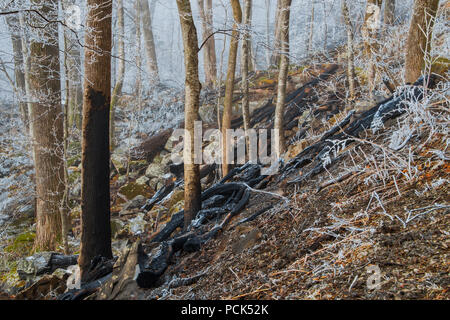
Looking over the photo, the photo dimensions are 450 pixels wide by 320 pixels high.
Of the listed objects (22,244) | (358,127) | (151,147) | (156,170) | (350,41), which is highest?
(350,41)

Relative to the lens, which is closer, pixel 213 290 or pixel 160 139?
pixel 213 290

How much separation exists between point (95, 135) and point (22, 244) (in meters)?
5.13

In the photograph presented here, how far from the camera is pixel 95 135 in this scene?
4516mm

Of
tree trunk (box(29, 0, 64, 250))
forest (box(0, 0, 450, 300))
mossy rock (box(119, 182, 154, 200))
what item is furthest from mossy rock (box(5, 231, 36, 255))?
mossy rock (box(119, 182, 154, 200))

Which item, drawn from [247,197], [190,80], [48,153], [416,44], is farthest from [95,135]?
[416,44]

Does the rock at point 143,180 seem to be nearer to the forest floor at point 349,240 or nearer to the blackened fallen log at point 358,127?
the forest floor at point 349,240

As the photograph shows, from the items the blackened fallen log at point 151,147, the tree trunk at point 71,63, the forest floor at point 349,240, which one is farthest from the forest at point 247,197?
the blackened fallen log at point 151,147

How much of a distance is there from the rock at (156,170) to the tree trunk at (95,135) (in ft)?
21.5

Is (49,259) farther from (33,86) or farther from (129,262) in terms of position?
(33,86)

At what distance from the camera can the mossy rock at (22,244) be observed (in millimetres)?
7551

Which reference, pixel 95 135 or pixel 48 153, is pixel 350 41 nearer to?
pixel 95 135
